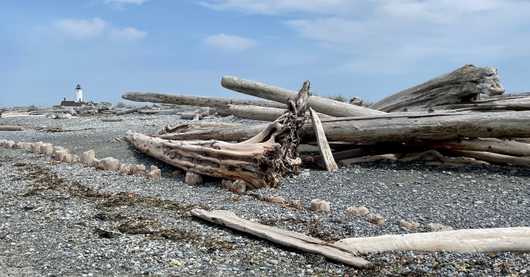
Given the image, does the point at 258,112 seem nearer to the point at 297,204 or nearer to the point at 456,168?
the point at 456,168

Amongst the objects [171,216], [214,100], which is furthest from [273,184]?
[214,100]

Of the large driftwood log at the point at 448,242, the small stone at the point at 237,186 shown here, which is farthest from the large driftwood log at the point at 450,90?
the large driftwood log at the point at 448,242

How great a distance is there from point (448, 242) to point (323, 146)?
451 centimetres

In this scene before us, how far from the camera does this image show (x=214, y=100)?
56.2 feet

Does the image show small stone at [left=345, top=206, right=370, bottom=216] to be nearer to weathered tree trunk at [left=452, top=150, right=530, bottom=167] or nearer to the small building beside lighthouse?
weathered tree trunk at [left=452, top=150, right=530, bottom=167]

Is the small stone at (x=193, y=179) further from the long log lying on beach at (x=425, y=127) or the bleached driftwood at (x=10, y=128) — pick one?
the bleached driftwood at (x=10, y=128)

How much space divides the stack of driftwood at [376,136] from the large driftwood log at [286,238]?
215 centimetres

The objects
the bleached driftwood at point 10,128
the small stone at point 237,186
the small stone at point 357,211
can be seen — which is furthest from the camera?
the bleached driftwood at point 10,128

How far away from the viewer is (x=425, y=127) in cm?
941

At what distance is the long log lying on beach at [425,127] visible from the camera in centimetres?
909

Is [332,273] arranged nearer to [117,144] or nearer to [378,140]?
[378,140]

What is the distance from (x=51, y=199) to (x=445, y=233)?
16.7ft

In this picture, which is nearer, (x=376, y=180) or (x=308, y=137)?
(x=376, y=180)

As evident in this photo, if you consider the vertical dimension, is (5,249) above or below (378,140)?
below
